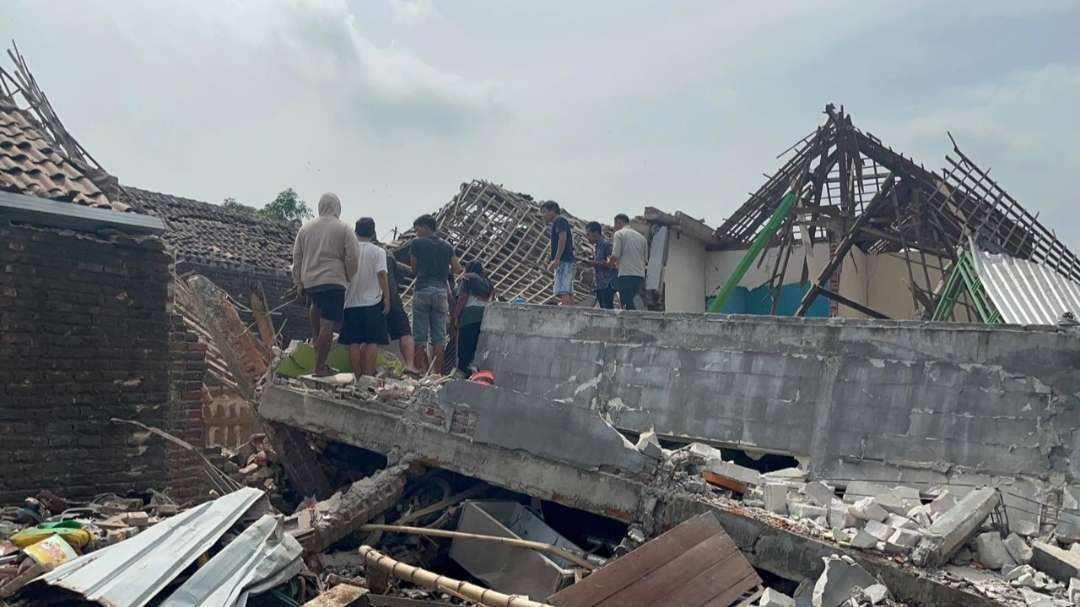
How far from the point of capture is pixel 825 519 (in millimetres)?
5719

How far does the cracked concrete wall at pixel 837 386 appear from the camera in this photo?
19.6 feet

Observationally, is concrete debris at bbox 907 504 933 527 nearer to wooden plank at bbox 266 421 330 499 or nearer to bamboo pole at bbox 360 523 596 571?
bamboo pole at bbox 360 523 596 571

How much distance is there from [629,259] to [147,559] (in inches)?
237

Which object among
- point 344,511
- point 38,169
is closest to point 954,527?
point 344,511

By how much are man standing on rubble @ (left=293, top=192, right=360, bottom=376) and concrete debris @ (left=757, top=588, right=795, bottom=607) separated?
4.10 metres

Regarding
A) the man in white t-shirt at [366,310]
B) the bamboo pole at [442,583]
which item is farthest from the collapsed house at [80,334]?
the bamboo pole at [442,583]

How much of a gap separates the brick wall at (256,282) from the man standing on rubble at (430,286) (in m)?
12.2

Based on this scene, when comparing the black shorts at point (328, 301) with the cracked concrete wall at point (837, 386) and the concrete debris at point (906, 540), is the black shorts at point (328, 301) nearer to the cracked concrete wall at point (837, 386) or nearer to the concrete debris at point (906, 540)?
the cracked concrete wall at point (837, 386)

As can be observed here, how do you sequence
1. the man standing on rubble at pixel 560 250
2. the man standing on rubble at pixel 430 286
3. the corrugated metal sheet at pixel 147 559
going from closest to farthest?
1. the corrugated metal sheet at pixel 147 559
2. the man standing on rubble at pixel 430 286
3. the man standing on rubble at pixel 560 250

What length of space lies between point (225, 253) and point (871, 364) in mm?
18119

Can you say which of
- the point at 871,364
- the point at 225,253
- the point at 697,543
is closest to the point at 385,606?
the point at 697,543

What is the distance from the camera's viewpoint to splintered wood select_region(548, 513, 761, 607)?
5.29 m

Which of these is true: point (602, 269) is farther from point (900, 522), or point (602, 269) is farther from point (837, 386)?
point (900, 522)

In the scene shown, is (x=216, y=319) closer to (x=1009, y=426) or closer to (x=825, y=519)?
(x=825, y=519)
